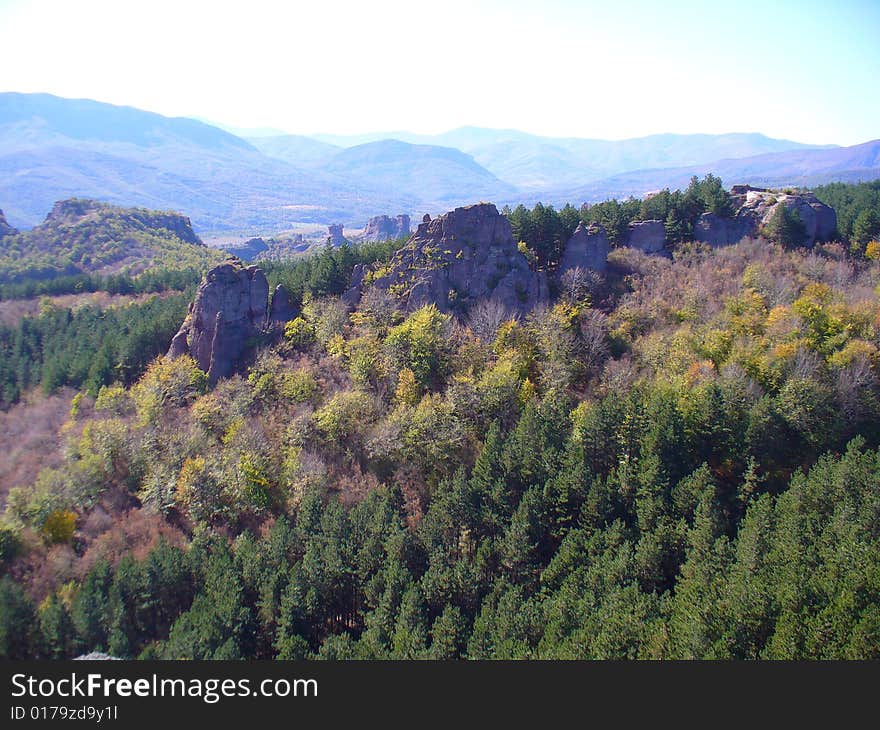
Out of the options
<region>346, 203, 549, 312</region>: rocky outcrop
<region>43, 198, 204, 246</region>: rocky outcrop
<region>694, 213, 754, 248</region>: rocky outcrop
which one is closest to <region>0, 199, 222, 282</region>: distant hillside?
<region>43, 198, 204, 246</region>: rocky outcrop

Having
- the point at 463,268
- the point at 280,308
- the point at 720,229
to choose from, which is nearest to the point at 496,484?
the point at 463,268

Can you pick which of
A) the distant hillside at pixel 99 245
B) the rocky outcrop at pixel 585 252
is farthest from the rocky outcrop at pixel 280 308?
the distant hillside at pixel 99 245

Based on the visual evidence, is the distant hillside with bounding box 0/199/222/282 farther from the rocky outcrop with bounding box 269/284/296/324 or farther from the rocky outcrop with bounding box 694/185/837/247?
the rocky outcrop with bounding box 694/185/837/247

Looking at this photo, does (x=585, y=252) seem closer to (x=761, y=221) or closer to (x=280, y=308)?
(x=761, y=221)

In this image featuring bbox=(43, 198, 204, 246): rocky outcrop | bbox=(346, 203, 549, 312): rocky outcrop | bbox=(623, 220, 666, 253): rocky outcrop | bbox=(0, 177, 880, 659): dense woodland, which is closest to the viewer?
bbox=(0, 177, 880, 659): dense woodland

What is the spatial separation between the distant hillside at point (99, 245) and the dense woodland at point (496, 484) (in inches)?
3050

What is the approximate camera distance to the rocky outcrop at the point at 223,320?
52.9m

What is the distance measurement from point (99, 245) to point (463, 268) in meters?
116

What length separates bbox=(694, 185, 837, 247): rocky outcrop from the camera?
5941 centimetres

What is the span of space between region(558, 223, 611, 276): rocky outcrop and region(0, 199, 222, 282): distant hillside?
80.7 metres

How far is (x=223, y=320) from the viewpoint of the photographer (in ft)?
176

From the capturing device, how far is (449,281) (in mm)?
53875

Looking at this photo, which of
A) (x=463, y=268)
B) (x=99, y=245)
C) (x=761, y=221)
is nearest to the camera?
(x=463, y=268)

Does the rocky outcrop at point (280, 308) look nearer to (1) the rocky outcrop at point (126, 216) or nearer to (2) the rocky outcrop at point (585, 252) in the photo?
(2) the rocky outcrop at point (585, 252)
